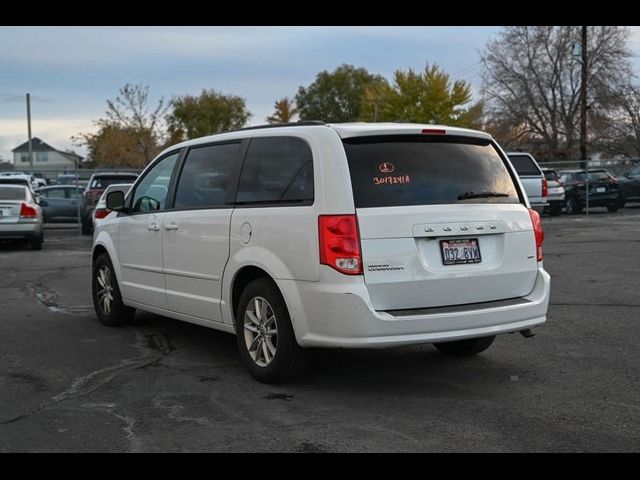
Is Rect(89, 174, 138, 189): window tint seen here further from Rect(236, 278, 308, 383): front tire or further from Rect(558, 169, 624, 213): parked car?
Rect(236, 278, 308, 383): front tire

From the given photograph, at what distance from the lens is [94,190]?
72.6 ft

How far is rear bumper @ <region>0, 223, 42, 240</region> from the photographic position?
56.7 ft

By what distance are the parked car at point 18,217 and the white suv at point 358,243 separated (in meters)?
11.8

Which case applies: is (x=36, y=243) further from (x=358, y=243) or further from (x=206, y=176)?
(x=358, y=243)

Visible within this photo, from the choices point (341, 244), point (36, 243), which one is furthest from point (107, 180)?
point (341, 244)

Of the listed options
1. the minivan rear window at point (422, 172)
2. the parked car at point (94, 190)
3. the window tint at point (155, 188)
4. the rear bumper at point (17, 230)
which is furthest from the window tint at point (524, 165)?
the minivan rear window at point (422, 172)

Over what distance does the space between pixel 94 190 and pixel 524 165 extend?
38.3 feet

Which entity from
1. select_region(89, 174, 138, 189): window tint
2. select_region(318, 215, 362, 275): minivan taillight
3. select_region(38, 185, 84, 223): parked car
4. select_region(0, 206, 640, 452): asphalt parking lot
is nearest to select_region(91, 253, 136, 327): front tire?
Answer: select_region(0, 206, 640, 452): asphalt parking lot

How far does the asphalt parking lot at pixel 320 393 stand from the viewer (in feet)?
15.0

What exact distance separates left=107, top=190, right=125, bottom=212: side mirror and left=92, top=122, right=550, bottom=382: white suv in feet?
4.85

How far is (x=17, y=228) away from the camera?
17.3m

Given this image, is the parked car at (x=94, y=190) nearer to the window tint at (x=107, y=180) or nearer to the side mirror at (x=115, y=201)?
the window tint at (x=107, y=180)
